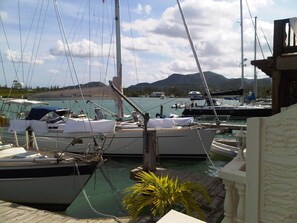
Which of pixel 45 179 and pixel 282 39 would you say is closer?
pixel 282 39

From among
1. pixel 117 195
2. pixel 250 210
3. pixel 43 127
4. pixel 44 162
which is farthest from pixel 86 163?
pixel 43 127

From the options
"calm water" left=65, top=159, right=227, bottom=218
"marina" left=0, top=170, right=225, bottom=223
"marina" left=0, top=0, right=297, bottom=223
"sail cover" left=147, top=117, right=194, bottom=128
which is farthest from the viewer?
"sail cover" left=147, top=117, right=194, bottom=128

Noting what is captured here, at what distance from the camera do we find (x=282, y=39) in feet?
17.6

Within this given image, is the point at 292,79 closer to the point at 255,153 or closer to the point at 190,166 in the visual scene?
the point at 255,153

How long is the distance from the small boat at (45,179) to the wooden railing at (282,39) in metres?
6.31

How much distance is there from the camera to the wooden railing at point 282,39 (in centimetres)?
530

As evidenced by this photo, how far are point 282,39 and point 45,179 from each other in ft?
24.5

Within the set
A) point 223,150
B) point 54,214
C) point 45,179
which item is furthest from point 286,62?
point 223,150

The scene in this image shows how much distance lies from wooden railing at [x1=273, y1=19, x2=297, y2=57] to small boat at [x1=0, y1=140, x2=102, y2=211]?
631cm

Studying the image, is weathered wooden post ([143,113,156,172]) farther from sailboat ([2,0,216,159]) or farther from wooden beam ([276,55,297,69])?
wooden beam ([276,55,297,69])

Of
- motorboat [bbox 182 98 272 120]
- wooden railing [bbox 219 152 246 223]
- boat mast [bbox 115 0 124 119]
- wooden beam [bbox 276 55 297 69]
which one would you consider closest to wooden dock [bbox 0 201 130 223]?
wooden railing [bbox 219 152 246 223]

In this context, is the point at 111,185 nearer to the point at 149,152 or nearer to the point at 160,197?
the point at 149,152

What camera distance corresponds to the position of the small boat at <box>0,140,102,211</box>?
9.77 m

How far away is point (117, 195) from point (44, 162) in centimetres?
307
